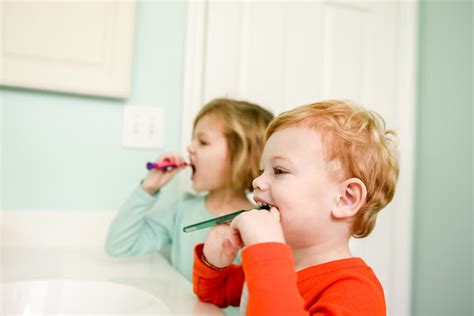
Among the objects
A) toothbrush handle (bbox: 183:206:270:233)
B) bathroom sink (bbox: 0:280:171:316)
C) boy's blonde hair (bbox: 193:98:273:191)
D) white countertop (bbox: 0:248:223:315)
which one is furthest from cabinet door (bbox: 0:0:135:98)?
toothbrush handle (bbox: 183:206:270:233)

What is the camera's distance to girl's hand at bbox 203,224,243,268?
616 millimetres

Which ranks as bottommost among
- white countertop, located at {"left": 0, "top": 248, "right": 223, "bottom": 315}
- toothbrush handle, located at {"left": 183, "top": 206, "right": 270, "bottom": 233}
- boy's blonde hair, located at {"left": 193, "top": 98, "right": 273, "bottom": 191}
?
white countertop, located at {"left": 0, "top": 248, "right": 223, "bottom": 315}

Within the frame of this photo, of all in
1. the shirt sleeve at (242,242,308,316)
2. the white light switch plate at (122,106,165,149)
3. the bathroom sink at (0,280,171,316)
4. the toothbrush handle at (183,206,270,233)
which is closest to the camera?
the shirt sleeve at (242,242,308,316)

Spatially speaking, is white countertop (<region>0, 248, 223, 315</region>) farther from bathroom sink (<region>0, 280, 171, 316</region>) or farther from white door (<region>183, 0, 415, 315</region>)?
white door (<region>183, 0, 415, 315</region>)

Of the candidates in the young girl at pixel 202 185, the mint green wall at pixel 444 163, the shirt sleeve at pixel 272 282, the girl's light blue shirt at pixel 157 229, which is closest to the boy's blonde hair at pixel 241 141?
the young girl at pixel 202 185

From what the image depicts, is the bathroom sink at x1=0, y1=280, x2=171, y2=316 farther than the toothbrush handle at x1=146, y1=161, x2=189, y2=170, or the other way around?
the toothbrush handle at x1=146, y1=161, x2=189, y2=170

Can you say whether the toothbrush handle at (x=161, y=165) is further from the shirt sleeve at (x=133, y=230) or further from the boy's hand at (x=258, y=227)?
the boy's hand at (x=258, y=227)

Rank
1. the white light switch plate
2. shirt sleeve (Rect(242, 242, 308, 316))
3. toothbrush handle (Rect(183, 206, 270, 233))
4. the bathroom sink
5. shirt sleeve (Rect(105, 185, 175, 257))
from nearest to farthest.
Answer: shirt sleeve (Rect(242, 242, 308, 316)) < toothbrush handle (Rect(183, 206, 270, 233)) < the bathroom sink < shirt sleeve (Rect(105, 185, 175, 257)) < the white light switch plate

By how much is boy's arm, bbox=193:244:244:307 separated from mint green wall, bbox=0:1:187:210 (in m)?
0.53

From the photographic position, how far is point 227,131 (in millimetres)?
1010

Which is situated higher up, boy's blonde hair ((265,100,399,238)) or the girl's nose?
boy's blonde hair ((265,100,399,238))

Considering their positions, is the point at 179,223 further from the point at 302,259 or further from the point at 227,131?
the point at 302,259

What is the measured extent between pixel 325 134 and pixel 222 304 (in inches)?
13.4

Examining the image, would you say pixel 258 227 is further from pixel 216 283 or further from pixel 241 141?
pixel 241 141
